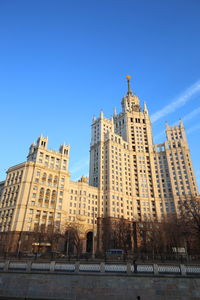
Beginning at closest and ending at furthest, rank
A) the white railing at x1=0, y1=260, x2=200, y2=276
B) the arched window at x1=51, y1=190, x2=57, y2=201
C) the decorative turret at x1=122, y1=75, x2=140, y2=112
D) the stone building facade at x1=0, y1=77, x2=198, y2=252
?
1. the white railing at x1=0, y1=260, x2=200, y2=276
2. the stone building facade at x1=0, y1=77, x2=198, y2=252
3. the arched window at x1=51, y1=190, x2=57, y2=201
4. the decorative turret at x1=122, y1=75, x2=140, y2=112

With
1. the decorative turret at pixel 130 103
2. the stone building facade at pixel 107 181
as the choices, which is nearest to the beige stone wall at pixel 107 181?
the stone building facade at pixel 107 181

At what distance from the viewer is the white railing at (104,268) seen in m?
25.0

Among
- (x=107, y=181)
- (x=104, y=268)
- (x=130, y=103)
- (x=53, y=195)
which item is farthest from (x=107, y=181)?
(x=104, y=268)

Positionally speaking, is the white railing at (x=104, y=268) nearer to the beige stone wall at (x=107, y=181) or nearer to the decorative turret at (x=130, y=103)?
the beige stone wall at (x=107, y=181)

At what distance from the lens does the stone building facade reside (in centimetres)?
8300

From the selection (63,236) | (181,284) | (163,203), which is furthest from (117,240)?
(181,284)

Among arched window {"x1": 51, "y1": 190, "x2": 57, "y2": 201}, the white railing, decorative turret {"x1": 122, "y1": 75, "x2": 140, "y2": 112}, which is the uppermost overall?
decorative turret {"x1": 122, "y1": 75, "x2": 140, "y2": 112}

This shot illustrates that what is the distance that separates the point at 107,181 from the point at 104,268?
8147cm

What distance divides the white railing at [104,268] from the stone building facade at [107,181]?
4797 cm

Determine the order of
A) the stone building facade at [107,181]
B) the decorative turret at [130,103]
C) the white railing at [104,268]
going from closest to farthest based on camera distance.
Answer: the white railing at [104,268] → the stone building facade at [107,181] → the decorative turret at [130,103]

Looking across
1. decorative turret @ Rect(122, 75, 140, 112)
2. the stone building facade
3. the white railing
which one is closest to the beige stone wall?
the stone building facade

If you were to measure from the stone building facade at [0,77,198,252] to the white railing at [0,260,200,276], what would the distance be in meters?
48.0

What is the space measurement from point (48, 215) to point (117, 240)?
28793 millimetres

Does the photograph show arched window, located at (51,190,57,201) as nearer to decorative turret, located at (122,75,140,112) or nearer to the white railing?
the white railing
